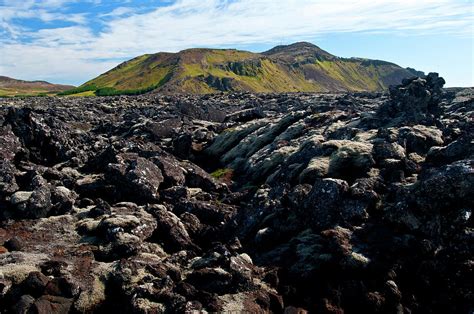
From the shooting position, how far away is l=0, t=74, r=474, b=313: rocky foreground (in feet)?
82.0

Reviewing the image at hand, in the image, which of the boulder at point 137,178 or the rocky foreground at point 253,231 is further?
the boulder at point 137,178

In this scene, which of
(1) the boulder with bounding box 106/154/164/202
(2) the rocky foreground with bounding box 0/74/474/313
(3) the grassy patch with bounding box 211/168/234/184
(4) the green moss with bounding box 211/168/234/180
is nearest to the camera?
(2) the rocky foreground with bounding box 0/74/474/313

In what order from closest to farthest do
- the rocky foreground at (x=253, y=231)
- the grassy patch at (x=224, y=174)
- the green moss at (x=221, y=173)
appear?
1. the rocky foreground at (x=253, y=231)
2. the grassy patch at (x=224, y=174)
3. the green moss at (x=221, y=173)

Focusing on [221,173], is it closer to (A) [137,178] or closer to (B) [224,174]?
(B) [224,174]

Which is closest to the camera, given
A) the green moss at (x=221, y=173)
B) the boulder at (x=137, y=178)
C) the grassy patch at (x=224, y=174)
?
the boulder at (x=137, y=178)

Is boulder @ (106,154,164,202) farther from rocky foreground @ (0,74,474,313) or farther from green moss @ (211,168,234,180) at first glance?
green moss @ (211,168,234,180)

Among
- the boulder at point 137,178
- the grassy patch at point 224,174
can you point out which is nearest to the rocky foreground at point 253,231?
the boulder at point 137,178

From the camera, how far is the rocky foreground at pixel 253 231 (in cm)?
2500

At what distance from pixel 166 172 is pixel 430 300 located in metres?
30.9

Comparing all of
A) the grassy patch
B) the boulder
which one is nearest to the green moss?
the grassy patch

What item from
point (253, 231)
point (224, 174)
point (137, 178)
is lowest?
point (224, 174)

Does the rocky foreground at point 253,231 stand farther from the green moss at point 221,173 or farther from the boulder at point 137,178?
the green moss at point 221,173

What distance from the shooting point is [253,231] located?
34625mm

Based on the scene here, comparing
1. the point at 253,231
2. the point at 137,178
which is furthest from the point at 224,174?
the point at 253,231
